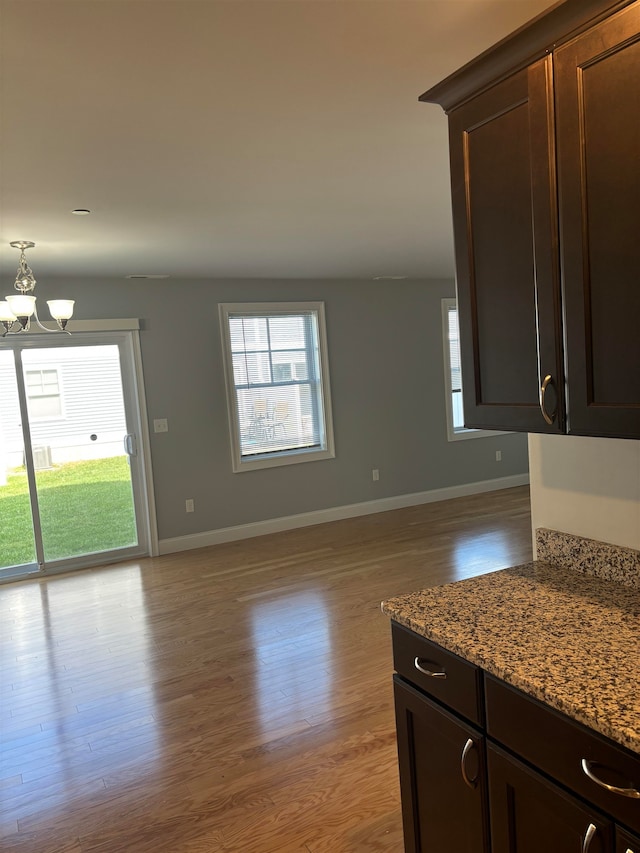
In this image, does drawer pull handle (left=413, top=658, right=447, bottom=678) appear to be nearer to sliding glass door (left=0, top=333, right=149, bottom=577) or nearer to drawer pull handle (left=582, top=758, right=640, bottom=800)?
drawer pull handle (left=582, top=758, right=640, bottom=800)

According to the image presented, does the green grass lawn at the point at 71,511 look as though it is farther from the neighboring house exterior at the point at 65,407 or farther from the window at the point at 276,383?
the window at the point at 276,383

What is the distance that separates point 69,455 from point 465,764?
4676 mm

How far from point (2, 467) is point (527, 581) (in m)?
4.64

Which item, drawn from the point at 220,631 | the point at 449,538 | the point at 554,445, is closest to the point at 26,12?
the point at 554,445

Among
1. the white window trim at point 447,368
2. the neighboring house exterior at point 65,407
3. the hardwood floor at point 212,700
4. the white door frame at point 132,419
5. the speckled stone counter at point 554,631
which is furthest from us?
the white window trim at point 447,368

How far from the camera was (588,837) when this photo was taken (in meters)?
1.16

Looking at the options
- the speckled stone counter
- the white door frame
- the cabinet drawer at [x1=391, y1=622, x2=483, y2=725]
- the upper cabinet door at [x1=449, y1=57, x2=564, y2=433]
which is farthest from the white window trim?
the cabinet drawer at [x1=391, y1=622, x2=483, y2=725]

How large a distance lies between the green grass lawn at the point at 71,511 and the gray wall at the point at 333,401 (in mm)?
333

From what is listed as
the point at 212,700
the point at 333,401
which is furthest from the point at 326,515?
the point at 212,700

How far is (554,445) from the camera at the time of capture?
1.93 m

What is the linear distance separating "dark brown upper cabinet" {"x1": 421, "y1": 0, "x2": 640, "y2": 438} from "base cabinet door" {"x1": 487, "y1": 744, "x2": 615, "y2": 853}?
74cm

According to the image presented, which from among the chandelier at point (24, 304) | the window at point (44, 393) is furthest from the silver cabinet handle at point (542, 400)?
the window at point (44, 393)

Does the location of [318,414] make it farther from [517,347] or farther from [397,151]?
[517,347]

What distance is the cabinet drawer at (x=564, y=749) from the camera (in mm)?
1102
